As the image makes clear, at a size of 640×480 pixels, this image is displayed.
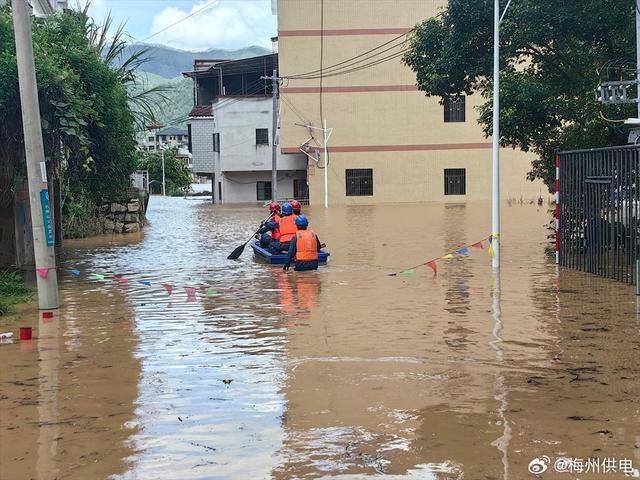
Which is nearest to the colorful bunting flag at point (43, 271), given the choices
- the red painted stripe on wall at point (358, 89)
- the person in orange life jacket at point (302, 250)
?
the person in orange life jacket at point (302, 250)

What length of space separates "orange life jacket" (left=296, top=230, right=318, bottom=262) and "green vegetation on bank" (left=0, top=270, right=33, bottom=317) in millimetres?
5310

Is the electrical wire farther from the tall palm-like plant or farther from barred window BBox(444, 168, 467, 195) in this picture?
the tall palm-like plant

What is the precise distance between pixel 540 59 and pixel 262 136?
40133mm

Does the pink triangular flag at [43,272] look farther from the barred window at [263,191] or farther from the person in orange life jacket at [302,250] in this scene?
the barred window at [263,191]

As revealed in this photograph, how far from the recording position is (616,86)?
14.7 m

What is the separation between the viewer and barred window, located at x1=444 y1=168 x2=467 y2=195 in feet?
173

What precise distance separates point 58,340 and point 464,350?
482cm

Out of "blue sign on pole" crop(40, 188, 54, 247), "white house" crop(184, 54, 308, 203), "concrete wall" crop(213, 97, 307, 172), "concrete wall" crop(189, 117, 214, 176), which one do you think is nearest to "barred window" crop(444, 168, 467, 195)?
"white house" crop(184, 54, 308, 203)

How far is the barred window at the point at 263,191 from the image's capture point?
60.1 m

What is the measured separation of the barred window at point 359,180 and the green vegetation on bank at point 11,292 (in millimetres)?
37403

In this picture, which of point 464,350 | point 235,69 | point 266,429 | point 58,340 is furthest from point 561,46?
point 235,69

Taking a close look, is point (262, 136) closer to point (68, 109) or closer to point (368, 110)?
point (368, 110)

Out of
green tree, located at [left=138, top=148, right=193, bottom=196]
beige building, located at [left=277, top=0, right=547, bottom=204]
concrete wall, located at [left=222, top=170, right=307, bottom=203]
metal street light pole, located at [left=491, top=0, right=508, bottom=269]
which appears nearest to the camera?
metal street light pole, located at [left=491, top=0, right=508, bottom=269]

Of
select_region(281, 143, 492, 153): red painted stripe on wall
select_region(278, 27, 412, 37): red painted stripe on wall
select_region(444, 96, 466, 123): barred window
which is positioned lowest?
select_region(281, 143, 492, 153): red painted stripe on wall
